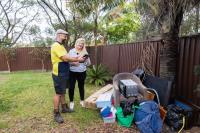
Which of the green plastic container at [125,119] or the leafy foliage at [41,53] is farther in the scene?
the leafy foliage at [41,53]

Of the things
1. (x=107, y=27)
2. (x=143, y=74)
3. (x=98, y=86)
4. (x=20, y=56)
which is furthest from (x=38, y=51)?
(x=143, y=74)

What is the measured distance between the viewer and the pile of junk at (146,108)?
402 centimetres

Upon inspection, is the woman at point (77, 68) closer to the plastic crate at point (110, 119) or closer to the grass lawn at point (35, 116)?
the grass lawn at point (35, 116)

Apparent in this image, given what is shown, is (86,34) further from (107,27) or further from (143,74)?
(143,74)

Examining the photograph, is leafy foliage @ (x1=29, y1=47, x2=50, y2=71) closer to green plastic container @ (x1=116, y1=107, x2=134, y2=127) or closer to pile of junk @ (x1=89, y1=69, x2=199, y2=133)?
pile of junk @ (x1=89, y1=69, x2=199, y2=133)

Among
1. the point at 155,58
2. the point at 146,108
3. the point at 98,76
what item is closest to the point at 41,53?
the point at 98,76

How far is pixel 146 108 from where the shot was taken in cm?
409

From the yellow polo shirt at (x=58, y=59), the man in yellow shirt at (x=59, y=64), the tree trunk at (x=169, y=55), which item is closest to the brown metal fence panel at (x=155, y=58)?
the tree trunk at (x=169, y=55)

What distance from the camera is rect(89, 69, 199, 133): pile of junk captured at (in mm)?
4016

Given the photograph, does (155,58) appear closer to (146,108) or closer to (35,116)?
(146,108)

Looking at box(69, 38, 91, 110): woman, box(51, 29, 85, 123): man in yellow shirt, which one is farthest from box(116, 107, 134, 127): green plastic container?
box(69, 38, 91, 110): woman

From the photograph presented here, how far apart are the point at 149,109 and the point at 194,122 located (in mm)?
1058

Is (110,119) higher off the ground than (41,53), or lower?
lower

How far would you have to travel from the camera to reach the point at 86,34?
1773 cm
